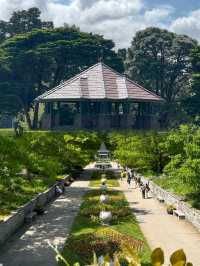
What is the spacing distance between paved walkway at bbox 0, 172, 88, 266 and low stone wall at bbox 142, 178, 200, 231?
7.06 meters

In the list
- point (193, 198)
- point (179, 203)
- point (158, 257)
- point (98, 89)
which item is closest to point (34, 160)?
point (179, 203)

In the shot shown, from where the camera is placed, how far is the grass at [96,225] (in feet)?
67.4

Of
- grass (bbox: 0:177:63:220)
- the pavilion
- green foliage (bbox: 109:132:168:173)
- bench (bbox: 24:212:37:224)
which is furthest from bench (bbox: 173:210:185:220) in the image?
the pavilion

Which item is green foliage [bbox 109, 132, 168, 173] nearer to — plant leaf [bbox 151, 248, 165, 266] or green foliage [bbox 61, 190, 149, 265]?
green foliage [bbox 61, 190, 149, 265]

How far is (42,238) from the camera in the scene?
2477 centimetres

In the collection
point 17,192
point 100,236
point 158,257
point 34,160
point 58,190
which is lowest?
point 58,190

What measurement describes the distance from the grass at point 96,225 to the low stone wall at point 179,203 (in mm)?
3358

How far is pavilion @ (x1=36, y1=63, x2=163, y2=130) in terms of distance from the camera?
64.5 m

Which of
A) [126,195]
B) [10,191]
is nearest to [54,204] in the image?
[10,191]

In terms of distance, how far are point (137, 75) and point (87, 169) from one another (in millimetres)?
39401

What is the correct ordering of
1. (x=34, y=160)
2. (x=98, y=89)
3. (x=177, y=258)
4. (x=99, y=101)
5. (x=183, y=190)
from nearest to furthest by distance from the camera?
(x=177, y=258) → (x=34, y=160) → (x=183, y=190) → (x=99, y=101) → (x=98, y=89)

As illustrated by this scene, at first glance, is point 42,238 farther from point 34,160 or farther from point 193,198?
point 193,198

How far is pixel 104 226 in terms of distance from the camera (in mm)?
27328

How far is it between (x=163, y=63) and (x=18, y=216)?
3082 inches
